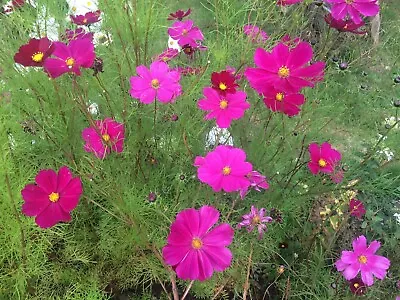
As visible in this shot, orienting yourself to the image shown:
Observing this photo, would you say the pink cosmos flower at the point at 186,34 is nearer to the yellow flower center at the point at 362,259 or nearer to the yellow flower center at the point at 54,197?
the yellow flower center at the point at 54,197

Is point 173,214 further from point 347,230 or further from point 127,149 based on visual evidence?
point 347,230

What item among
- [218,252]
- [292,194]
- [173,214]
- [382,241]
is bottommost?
[382,241]

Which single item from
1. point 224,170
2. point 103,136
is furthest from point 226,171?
point 103,136

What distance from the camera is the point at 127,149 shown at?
1.20 metres

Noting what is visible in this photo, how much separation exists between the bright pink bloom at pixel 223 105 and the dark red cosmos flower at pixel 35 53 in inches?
11.4

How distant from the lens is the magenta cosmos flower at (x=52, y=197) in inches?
33.3

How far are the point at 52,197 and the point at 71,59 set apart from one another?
239 millimetres

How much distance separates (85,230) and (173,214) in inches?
9.3

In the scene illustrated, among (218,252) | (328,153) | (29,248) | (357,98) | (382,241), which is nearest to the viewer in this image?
(218,252)

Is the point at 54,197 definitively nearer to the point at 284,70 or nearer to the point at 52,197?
the point at 52,197

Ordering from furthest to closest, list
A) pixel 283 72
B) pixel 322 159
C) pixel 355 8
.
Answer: pixel 322 159 < pixel 355 8 < pixel 283 72

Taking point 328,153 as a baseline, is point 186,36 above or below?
above

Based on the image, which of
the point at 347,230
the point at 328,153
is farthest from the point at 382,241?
the point at 328,153

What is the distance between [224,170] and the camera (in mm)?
893
